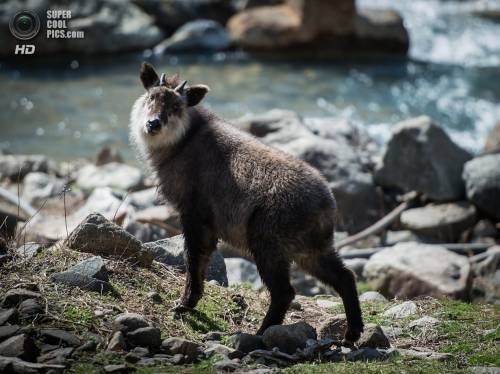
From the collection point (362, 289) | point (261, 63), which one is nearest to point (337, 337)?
point (362, 289)

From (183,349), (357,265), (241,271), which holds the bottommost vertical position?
(357,265)

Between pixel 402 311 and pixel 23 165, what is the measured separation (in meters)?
9.68

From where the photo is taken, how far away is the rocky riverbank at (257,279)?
5.36 metres

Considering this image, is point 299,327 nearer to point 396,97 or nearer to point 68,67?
point 396,97

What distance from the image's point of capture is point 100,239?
6891 millimetres

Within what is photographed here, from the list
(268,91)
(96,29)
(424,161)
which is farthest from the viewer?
(96,29)

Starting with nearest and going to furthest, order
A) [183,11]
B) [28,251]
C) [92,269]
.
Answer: [92,269] < [28,251] < [183,11]

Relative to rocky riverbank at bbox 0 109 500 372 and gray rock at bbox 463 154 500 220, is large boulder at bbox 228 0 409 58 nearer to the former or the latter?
rocky riverbank at bbox 0 109 500 372

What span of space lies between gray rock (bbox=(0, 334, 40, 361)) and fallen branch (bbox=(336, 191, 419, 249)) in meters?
6.64

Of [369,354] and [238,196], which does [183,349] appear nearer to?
[369,354]

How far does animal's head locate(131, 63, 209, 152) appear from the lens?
703cm

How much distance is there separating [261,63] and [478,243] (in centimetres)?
1182

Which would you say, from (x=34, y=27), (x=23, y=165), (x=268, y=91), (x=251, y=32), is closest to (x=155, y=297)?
(x=23, y=165)

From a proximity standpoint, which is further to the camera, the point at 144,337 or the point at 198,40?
the point at 198,40
